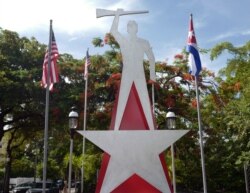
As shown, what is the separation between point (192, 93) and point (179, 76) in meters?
1.84

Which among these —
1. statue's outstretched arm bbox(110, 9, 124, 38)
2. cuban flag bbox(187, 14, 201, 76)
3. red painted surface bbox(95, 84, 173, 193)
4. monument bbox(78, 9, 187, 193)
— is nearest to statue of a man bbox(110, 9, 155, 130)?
statue's outstretched arm bbox(110, 9, 124, 38)

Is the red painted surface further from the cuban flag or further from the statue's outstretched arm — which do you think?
the cuban flag

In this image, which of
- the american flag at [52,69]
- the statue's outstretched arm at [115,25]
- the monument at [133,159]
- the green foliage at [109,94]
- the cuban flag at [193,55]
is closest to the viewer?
the monument at [133,159]

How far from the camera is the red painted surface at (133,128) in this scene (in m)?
12.8

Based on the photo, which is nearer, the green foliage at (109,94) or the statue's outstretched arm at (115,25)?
the statue's outstretched arm at (115,25)

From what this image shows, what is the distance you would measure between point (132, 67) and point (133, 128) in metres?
2.32

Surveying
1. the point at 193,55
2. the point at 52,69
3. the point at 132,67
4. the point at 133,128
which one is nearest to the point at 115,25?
the point at 132,67

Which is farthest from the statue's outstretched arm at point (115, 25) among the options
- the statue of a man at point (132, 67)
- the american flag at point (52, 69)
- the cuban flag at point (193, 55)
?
the american flag at point (52, 69)

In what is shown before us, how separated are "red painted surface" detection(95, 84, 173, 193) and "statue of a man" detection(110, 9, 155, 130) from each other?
0.49 ft

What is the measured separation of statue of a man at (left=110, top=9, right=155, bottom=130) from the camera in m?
13.9

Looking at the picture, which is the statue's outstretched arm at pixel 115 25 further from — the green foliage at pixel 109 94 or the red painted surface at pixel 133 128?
the green foliage at pixel 109 94

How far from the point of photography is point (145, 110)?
45.5ft

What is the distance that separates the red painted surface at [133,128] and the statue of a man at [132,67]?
15cm

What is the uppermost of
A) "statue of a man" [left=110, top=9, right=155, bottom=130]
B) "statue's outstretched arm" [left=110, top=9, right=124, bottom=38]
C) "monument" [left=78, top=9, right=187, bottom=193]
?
"statue's outstretched arm" [left=110, top=9, right=124, bottom=38]
